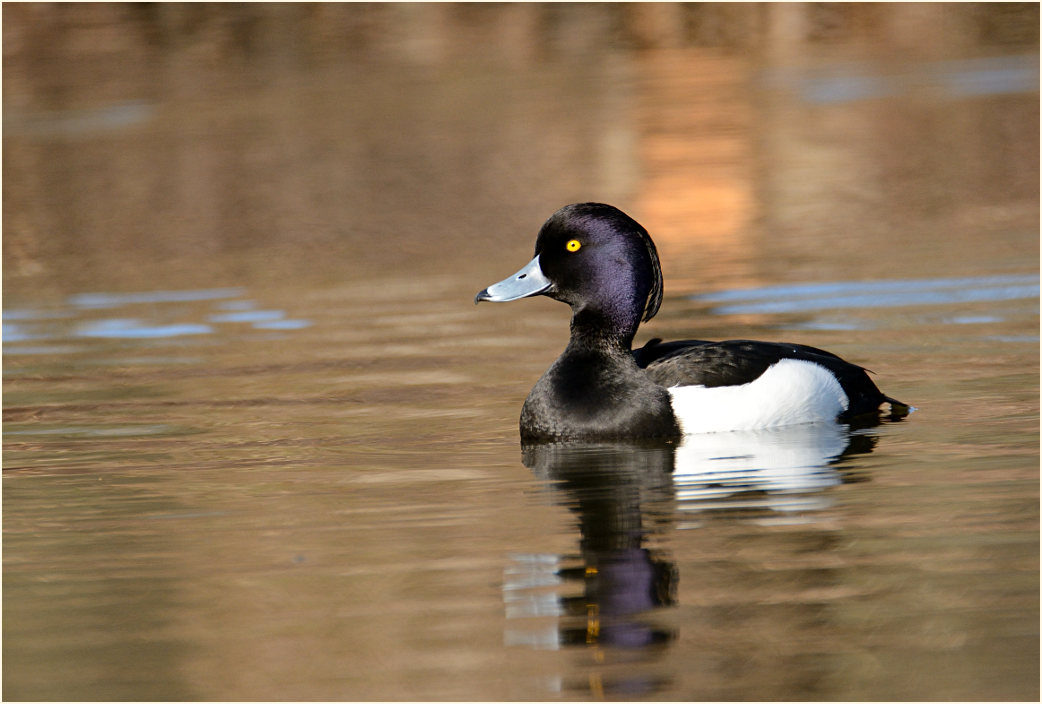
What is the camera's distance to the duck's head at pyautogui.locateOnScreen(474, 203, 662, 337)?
834 centimetres

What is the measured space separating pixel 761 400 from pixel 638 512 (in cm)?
168

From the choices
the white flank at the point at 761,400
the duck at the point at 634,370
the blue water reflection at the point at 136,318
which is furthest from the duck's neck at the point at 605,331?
the blue water reflection at the point at 136,318

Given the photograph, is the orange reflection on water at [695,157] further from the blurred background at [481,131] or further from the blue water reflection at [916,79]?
the blue water reflection at [916,79]

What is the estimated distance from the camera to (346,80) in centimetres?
2612

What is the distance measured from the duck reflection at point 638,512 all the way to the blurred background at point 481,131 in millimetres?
4978

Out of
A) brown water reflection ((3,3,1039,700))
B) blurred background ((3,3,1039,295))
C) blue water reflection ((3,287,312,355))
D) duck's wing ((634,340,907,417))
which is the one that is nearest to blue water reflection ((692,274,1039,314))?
brown water reflection ((3,3,1039,700))

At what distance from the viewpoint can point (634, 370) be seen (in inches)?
321

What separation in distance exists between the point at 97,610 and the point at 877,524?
2788mm

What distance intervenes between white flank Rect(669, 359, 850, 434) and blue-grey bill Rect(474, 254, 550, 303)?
871 millimetres

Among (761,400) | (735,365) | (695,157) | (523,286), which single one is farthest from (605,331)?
(695,157)

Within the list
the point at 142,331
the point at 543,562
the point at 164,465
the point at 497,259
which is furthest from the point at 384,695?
the point at 497,259

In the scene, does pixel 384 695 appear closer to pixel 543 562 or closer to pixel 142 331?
pixel 543 562

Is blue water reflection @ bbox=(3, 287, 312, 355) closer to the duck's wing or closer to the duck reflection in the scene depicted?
the duck's wing

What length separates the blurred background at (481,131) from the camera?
50.2ft
